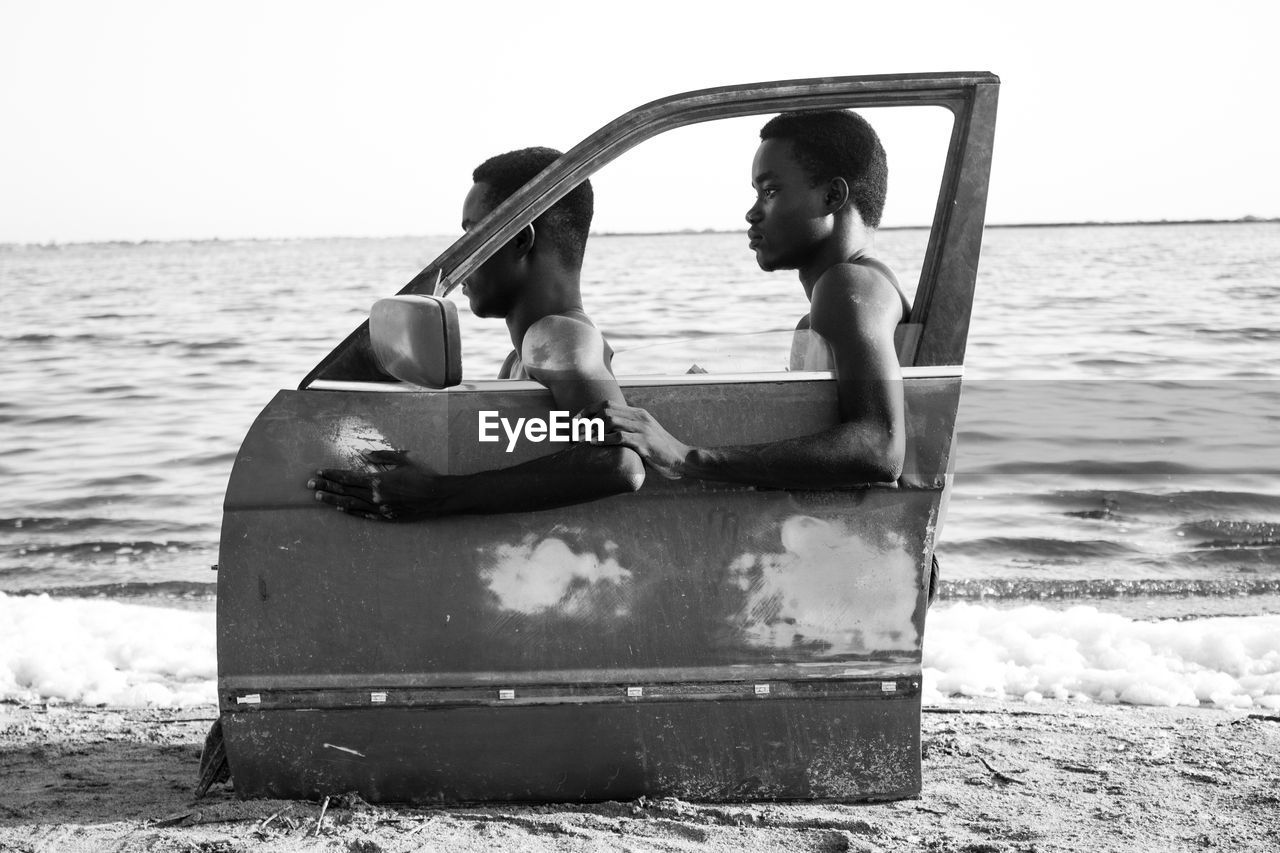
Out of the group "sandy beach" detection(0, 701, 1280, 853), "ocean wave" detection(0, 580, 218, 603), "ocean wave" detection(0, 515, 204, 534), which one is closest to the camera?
"sandy beach" detection(0, 701, 1280, 853)

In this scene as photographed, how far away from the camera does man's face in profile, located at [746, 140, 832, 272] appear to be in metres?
2.88

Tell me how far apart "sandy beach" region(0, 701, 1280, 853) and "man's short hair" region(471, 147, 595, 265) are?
4.45ft

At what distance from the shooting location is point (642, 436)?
8.79ft

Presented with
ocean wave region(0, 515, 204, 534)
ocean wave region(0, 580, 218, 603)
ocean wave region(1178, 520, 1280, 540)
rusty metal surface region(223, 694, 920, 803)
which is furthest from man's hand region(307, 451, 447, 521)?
ocean wave region(1178, 520, 1280, 540)

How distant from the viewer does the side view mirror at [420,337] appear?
2475mm

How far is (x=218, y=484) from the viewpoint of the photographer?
9.50 m

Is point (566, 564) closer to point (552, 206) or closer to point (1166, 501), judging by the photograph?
point (552, 206)

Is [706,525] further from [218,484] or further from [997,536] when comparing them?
[218,484]

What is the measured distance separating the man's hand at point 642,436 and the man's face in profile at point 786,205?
1.81ft

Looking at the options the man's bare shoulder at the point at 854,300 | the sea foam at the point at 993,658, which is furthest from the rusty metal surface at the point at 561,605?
the sea foam at the point at 993,658

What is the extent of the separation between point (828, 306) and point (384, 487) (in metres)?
1.07

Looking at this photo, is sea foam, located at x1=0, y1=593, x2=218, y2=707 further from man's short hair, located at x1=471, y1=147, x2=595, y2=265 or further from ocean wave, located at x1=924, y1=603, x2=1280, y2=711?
ocean wave, located at x1=924, y1=603, x2=1280, y2=711

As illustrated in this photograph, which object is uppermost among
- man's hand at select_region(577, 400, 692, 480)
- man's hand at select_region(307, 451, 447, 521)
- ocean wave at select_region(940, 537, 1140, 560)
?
man's hand at select_region(577, 400, 692, 480)

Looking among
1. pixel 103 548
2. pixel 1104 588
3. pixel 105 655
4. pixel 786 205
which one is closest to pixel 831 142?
pixel 786 205
